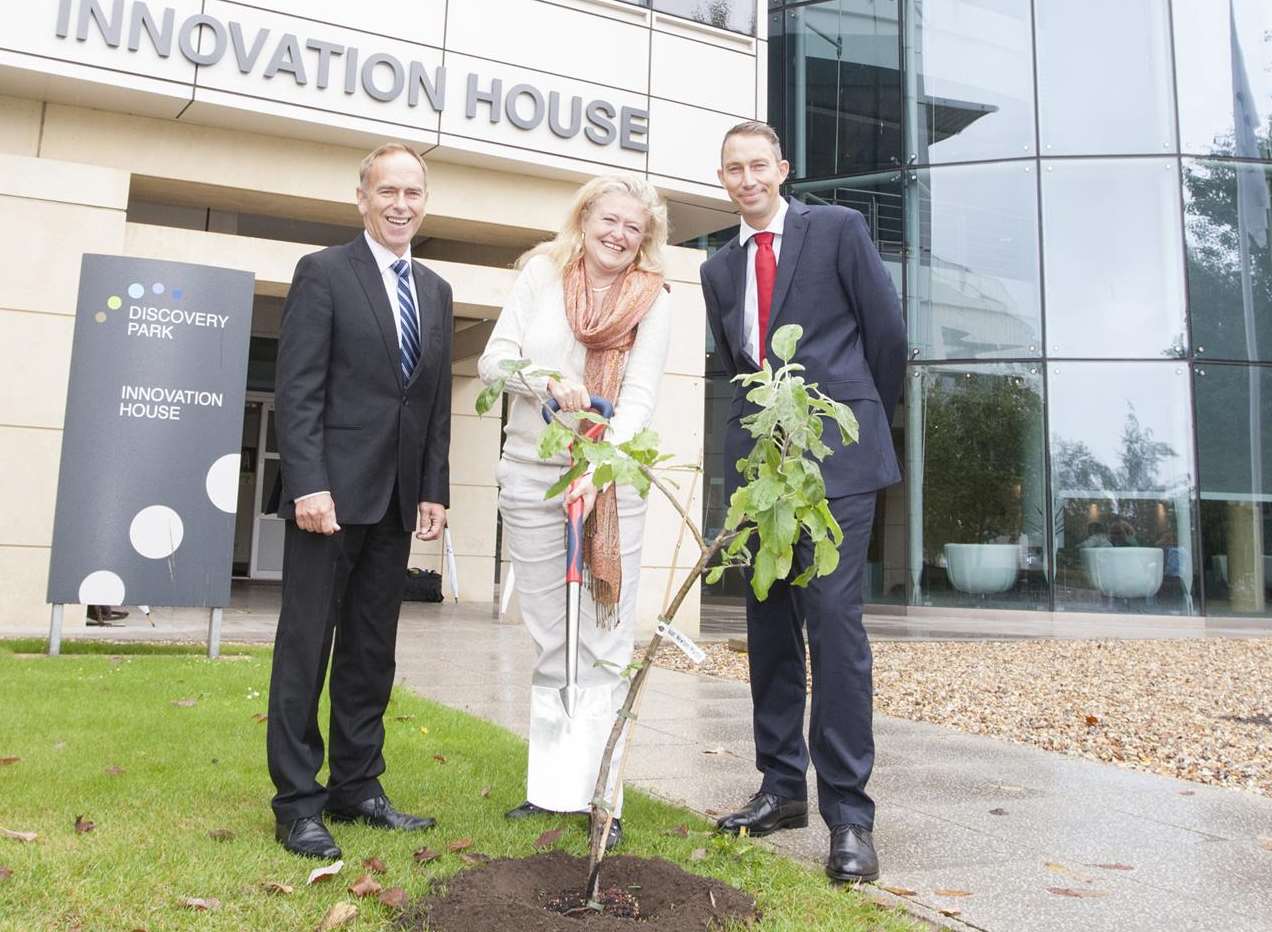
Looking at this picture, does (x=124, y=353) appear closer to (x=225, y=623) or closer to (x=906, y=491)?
(x=225, y=623)

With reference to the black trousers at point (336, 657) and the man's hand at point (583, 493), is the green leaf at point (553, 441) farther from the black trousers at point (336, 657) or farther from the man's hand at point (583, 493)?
the black trousers at point (336, 657)

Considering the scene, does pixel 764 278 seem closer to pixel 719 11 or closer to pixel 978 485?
pixel 719 11

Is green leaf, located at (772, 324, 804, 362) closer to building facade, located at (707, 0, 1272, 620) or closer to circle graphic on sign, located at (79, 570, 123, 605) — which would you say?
circle graphic on sign, located at (79, 570, 123, 605)

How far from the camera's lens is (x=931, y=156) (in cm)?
1561

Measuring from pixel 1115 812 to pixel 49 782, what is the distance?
3540mm

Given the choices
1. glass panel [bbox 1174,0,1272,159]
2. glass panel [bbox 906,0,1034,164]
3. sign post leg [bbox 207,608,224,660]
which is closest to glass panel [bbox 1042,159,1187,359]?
glass panel [bbox 1174,0,1272,159]

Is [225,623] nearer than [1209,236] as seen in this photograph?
Yes

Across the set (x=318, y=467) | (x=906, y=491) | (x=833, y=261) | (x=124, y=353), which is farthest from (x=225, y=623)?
(x=906, y=491)

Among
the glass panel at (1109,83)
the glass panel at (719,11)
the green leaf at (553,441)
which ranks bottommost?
the green leaf at (553,441)

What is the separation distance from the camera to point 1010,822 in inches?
136

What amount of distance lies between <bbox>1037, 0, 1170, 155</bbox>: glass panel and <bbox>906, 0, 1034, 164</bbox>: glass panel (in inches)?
12.8

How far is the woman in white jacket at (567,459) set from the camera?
121 inches

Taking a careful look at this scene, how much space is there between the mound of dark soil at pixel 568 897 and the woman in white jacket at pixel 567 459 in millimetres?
449

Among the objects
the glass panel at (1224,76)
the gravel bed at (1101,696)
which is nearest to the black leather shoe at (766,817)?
the gravel bed at (1101,696)
